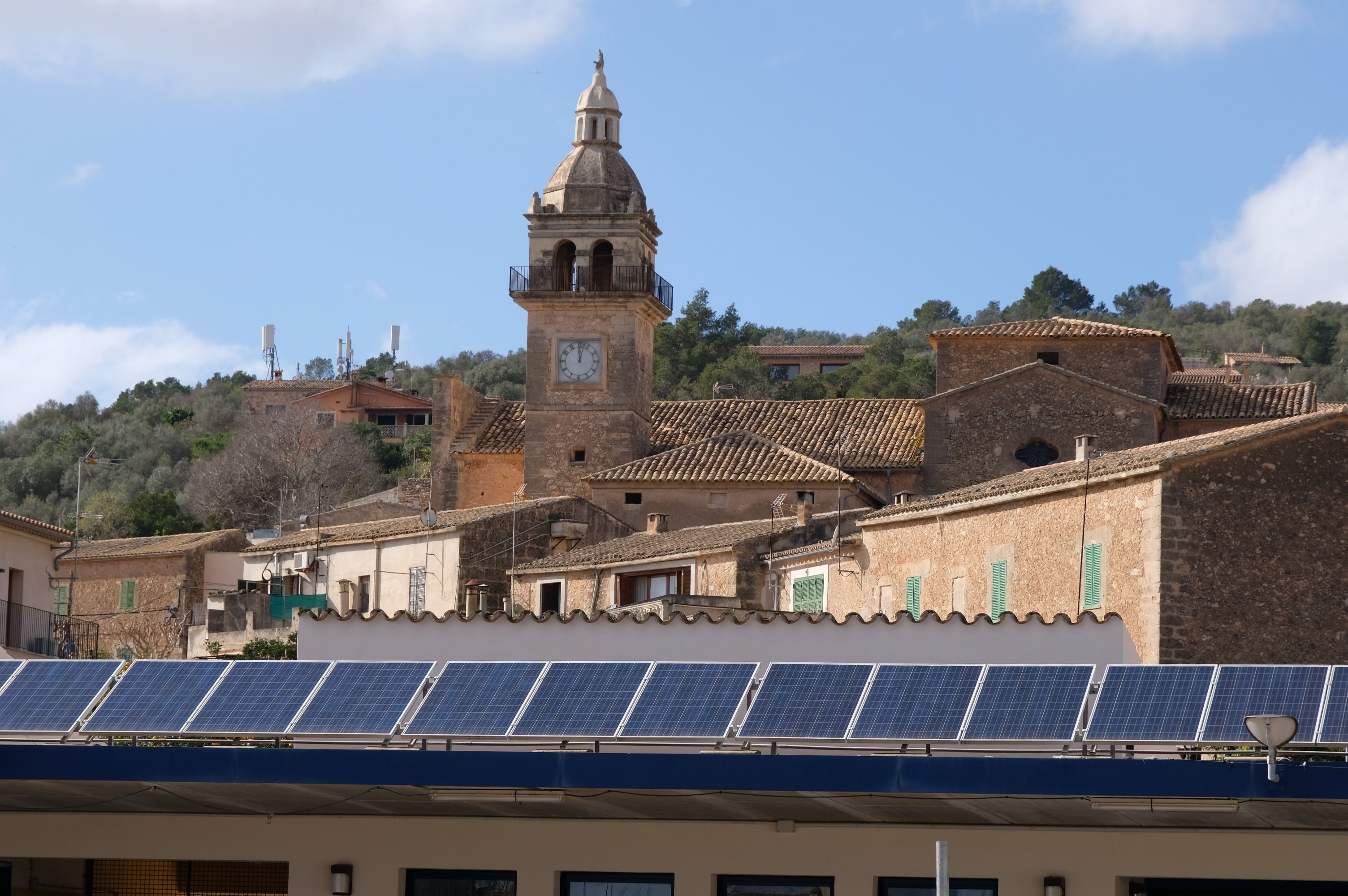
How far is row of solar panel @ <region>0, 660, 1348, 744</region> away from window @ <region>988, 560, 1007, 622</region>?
15.2m

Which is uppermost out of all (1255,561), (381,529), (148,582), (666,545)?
(381,529)

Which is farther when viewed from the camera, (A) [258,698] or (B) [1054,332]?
(B) [1054,332]

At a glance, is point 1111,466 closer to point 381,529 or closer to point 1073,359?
point 1073,359

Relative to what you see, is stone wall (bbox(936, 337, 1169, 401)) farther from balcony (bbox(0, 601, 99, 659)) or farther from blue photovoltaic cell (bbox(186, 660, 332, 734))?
blue photovoltaic cell (bbox(186, 660, 332, 734))

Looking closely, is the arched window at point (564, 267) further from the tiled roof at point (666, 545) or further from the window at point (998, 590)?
the window at point (998, 590)

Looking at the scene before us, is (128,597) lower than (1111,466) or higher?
lower

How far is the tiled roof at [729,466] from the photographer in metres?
46.8

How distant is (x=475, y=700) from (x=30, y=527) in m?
27.5

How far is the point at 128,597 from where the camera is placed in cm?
5512

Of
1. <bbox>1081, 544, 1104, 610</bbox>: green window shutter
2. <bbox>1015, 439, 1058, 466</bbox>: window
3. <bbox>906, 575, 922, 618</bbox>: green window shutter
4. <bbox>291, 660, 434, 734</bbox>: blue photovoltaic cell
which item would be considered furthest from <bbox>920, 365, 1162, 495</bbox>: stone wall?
<bbox>291, 660, 434, 734</bbox>: blue photovoltaic cell

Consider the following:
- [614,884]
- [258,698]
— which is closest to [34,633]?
[258,698]

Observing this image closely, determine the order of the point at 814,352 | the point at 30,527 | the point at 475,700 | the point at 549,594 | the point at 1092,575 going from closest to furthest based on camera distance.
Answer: the point at 475,700 → the point at 1092,575 → the point at 30,527 → the point at 549,594 → the point at 814,352

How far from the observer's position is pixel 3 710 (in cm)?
1634

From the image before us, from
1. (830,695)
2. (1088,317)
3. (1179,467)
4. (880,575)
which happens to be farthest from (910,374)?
(830,695)
